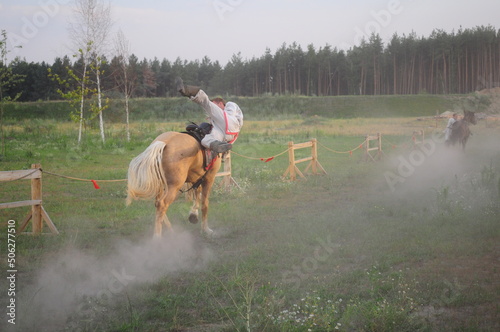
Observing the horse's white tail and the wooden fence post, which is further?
the wooden fence post

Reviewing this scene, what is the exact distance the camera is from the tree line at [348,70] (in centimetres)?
6756

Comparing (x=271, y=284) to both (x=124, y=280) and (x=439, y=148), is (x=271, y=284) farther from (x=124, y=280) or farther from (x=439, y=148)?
(x=439, y=148)

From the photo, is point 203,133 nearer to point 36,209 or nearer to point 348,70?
point 36,209

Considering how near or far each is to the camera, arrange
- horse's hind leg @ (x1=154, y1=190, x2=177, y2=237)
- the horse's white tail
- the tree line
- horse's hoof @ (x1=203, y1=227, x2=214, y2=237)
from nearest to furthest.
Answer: the horse's white tail
horse's hind leg @ (x1=154, y1=190, x2=177, y2=237)
horse's hoof @ (x1=203, y1=227, x2=214, y2=237)
the tree line

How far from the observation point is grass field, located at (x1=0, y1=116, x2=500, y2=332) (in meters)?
4.18

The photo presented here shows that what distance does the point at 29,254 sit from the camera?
6.14 m

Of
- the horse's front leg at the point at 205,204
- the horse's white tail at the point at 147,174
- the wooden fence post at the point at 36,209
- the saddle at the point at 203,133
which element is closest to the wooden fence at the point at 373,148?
the horse's front leg at the point at 205,204

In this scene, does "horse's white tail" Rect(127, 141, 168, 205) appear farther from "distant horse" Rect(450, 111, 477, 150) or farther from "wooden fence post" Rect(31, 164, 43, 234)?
"distant horse" Rect(450, 111, 477, 150)

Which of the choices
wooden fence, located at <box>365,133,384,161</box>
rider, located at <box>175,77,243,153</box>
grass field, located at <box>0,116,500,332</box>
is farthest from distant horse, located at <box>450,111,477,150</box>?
rider, located at <box>175,77,243,153</box>

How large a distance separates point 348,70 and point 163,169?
2895 inches

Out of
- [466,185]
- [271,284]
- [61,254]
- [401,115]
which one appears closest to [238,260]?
[271,284]

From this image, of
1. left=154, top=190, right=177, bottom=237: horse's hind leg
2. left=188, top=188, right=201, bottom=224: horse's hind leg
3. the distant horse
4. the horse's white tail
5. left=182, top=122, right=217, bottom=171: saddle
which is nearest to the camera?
the horse's white tail

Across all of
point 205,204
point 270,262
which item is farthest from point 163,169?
point 270,262

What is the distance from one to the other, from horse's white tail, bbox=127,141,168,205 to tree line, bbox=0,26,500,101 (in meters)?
54.3
